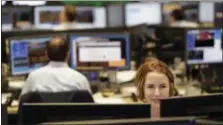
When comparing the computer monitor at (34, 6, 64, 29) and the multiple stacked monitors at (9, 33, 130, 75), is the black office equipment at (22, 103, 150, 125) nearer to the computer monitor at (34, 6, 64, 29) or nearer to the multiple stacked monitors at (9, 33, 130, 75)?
the multiple stacked monitors at (9, 33, 130, 75)

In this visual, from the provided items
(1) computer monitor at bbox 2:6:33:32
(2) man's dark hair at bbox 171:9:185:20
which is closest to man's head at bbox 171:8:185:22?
(2) man's dark hair at bbox 171:9:185:20

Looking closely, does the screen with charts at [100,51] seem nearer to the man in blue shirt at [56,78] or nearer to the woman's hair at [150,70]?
the man in blue shirt at [56,78]

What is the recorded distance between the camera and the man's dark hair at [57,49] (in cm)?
329

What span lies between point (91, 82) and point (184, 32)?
96cm

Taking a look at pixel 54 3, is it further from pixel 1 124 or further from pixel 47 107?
pixel 47 107

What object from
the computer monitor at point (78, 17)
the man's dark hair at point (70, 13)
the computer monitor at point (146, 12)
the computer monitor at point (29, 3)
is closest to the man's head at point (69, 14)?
the man's dark hair at point (70, 13)

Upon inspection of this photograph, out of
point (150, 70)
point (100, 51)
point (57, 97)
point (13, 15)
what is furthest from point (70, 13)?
point (150, 70)


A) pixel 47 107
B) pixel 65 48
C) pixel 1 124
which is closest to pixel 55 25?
pixel 65 48

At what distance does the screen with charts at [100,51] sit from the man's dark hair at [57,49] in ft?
0.68

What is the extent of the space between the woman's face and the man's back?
728 millimetres

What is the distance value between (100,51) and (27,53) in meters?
0.59

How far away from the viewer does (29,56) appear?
11.6 feet

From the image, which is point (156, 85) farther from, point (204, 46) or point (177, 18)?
point (177, 18)

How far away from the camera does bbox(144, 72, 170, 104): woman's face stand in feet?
7.89
